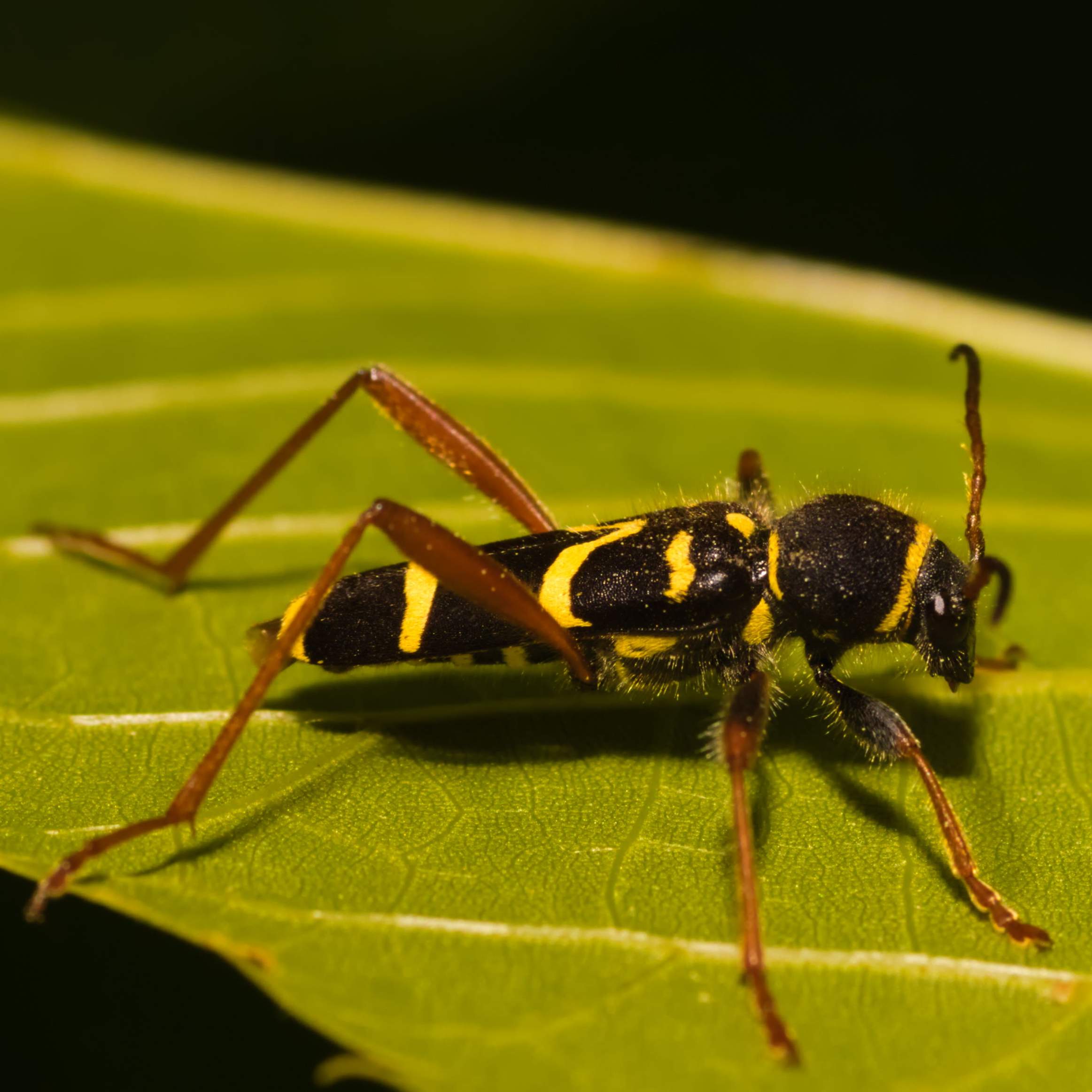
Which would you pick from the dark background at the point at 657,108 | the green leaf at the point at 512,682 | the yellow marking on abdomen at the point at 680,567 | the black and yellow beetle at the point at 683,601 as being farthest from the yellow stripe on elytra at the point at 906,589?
the dark background at the point at 657,108

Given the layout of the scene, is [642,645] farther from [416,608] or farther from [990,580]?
[990,580]

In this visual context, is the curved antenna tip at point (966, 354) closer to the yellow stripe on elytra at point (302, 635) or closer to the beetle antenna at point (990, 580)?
the beetle antenna at point (990, 580)

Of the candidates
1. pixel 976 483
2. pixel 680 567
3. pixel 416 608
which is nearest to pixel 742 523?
pixel 680 567

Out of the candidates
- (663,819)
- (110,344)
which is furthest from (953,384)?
(110,344)

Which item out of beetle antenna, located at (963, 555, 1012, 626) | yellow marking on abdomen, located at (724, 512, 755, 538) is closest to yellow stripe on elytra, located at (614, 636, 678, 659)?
yellow marking on abdomen, located at (724, 512, 755, 538)

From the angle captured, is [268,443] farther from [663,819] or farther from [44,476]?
[663,819]

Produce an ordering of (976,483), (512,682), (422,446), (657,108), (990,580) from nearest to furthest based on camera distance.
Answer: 1. (990,580)
2. (976,483)
3. (512,682)
4. (422,446)
5. (657,108)
